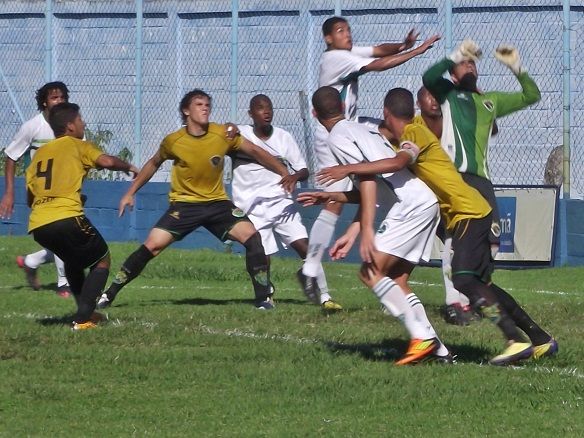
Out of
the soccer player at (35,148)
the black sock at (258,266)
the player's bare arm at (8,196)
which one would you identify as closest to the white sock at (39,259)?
the soccer player at (35,148)

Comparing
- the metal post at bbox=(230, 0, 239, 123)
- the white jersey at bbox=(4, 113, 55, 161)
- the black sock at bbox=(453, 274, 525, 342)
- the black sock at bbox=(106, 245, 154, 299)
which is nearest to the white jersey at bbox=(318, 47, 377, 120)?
the black sock at bbox=(106, 245, 154, 299)

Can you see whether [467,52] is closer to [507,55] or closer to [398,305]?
[507,55]

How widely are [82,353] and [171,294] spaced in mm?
4095

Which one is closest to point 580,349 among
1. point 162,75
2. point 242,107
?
point 242,107

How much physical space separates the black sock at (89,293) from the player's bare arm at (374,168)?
2.41 metres

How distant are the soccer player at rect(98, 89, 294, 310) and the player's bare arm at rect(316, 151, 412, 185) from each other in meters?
3.42

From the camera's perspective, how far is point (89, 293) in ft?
33.7

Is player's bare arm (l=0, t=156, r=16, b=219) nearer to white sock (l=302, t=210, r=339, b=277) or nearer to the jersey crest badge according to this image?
the jersey crest badge

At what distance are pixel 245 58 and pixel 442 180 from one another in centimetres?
1023

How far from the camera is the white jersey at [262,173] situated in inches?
507

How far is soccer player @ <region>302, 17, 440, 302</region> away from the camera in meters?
11.8

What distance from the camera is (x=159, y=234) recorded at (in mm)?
11930

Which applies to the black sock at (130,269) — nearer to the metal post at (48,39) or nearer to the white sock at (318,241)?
the white sock at (318,241)

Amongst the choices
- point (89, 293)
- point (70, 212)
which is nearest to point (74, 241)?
point (70, 212)
